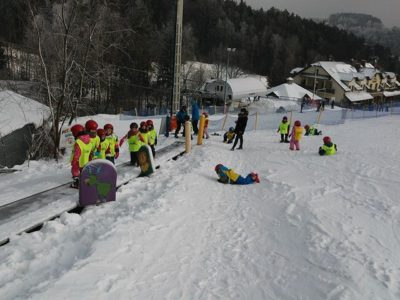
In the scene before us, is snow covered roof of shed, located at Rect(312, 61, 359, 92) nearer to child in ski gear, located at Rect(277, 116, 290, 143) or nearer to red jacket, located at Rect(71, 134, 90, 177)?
child in ski gear, located at Rect(277, 116, 290, 143)

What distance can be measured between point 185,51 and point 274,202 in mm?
63334

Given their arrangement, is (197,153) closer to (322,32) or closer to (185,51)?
(185,51)

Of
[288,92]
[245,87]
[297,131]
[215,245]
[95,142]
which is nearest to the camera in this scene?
[215,245]

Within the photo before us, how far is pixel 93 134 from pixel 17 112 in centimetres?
1023

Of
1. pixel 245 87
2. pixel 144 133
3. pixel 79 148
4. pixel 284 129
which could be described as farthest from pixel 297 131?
pixel 245 87

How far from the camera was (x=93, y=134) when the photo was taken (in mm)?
Answer: 7945

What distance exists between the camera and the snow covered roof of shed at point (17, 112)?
1568 cm

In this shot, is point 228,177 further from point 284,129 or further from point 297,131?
point 284,129

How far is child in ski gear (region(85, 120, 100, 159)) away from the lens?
785cm

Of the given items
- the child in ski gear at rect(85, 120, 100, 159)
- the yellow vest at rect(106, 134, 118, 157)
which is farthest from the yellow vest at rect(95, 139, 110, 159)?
the child in ski gear at rect(85, 120, 100, 159)

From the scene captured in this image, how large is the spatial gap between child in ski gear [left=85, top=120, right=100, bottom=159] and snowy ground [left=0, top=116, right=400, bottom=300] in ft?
3.55

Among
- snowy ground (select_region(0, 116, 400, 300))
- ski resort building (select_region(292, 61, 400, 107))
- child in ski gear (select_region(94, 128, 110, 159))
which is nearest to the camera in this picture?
snowy ground (select_region(0, 116, 400, 300))

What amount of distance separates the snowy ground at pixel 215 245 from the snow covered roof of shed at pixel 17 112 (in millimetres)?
8618

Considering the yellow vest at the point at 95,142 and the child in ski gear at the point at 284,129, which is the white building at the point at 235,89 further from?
the yellow vest at the point at 95,142
